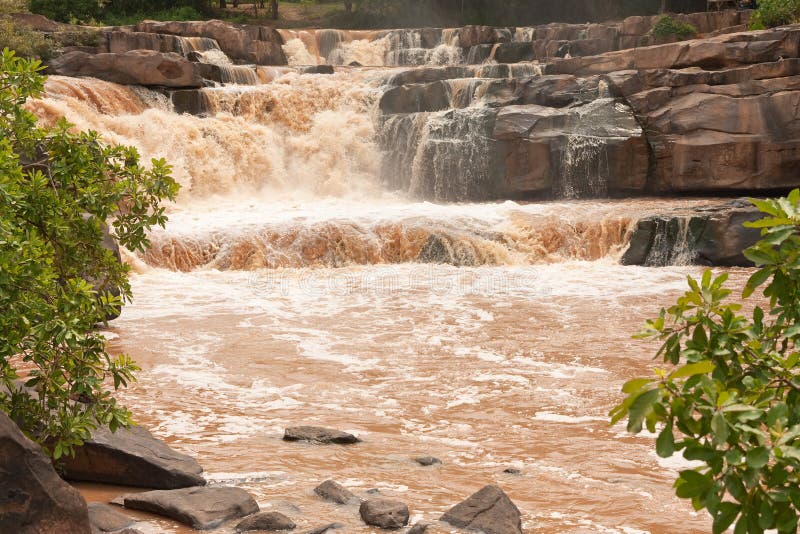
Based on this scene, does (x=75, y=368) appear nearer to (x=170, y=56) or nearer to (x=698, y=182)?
(x=698, y=182)

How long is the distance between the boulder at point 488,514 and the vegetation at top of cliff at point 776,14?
60.2 ft

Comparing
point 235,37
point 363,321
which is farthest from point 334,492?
point 235,37

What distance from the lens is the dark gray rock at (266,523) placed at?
4.41 meters

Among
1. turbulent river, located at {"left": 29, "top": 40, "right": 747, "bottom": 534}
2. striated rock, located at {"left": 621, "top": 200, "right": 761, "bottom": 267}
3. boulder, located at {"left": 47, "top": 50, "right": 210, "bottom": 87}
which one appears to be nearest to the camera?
turbulent river, located at {"left": 29, "top": 40, "right": 747, "bottom": 534}

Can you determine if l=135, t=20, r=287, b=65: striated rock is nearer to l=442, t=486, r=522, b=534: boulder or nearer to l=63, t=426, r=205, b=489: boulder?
l=63, t=426, r=205, b=489: boulder

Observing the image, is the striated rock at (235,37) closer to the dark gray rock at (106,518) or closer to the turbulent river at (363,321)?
the turbulent river at (363,321)

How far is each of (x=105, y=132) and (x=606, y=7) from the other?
21534 millimetres

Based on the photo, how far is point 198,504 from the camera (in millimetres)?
4586

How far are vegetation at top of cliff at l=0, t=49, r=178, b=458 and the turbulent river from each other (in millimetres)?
851

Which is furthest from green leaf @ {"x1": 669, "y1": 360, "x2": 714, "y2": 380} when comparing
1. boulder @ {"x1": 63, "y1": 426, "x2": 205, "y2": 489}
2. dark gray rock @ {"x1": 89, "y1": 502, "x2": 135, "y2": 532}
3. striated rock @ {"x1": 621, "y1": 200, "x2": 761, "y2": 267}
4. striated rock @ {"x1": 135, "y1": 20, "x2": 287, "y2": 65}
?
striated rock @ {"x1": 135, "y1": 20, "x2": 287, "y2": 65}

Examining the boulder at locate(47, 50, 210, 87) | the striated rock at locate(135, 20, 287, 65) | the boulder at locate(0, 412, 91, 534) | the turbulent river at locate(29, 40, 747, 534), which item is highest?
the striated rock at locate(135, 20, 287, 65)

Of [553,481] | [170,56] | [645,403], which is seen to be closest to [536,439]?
[553,481]

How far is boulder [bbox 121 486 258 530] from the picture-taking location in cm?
448

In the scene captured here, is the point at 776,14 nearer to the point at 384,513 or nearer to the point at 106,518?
the point at 384,513
